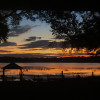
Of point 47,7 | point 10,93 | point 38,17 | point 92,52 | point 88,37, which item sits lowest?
point 10,93

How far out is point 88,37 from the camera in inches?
234

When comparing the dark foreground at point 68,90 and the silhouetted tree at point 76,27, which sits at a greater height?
the silhouetted tree at point 76,27

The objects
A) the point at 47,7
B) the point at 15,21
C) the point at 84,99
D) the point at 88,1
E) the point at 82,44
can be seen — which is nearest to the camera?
the point at 88,1

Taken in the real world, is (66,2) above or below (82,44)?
above

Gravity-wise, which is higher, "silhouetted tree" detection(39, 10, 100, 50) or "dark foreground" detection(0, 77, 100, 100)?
"silhouetted tree" detection(39, 10, 100, 50)

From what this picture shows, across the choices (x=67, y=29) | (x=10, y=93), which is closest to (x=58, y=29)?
(x=67, y=29)

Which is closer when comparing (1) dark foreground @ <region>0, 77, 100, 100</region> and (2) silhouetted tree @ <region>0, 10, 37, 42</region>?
(1) dark foreground @ <region>0, 77, 100, 100</region>

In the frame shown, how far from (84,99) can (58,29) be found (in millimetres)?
3555

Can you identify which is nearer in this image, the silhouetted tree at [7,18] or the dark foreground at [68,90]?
the dark foreground at [68,90]

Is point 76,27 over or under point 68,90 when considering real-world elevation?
over

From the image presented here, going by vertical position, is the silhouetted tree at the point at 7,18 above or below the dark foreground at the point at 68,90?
above

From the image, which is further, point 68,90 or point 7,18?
point 7,18

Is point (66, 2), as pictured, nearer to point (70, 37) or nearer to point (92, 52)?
point (70, 37)

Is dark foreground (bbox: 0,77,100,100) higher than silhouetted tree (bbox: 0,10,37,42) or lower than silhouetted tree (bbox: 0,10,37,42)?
lower
